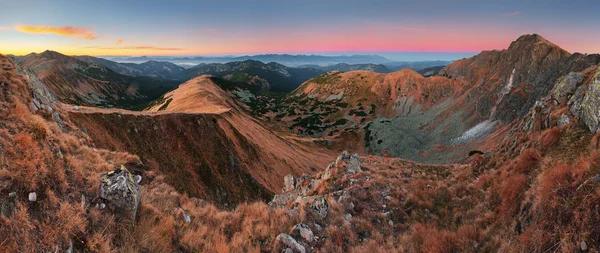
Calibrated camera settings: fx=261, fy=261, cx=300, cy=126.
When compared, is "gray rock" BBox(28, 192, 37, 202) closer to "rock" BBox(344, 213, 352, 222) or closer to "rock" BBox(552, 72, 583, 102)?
"rock" BBox(344, 213, 352, 222)

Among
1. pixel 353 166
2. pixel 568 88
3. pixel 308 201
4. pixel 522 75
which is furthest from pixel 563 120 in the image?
pixel 522 75

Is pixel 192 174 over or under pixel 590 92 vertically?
under

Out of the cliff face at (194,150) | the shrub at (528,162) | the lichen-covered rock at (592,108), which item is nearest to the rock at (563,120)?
the lichen-covered rock at (592,108)

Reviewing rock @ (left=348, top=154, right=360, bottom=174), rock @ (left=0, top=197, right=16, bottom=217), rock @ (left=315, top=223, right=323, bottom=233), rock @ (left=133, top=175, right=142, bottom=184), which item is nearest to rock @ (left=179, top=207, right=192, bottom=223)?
rock @ (left=133, top=175, right=142, bottom=184)

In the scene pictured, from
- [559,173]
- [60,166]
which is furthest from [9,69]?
[559,173]

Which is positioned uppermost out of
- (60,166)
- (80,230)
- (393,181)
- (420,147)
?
(60,166)

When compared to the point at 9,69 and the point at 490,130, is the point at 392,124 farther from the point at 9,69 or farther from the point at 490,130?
the point at 9,69
